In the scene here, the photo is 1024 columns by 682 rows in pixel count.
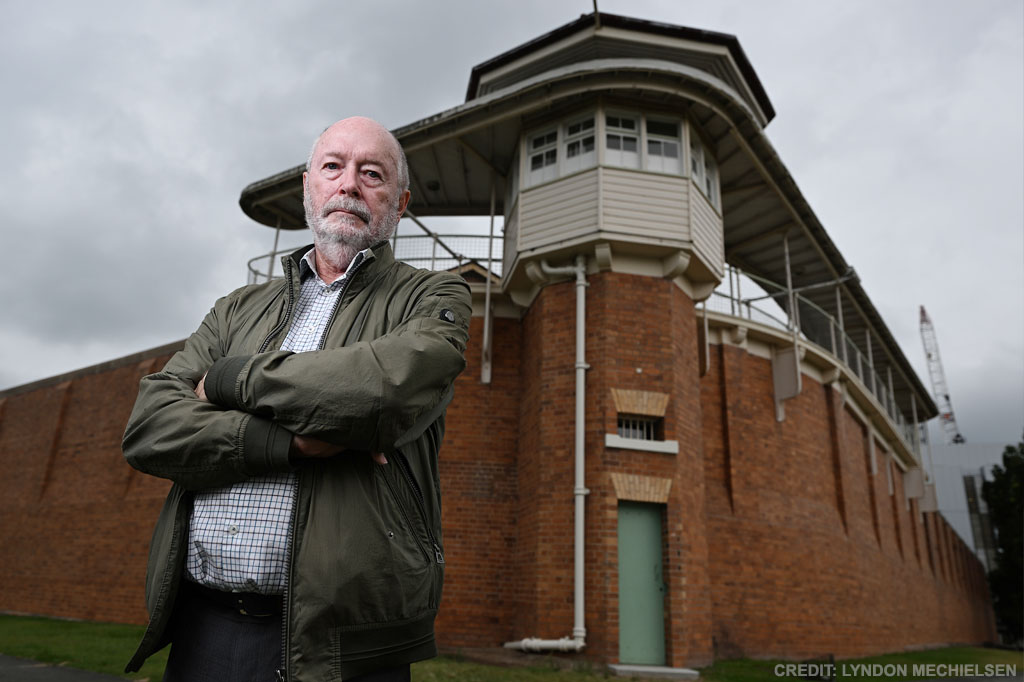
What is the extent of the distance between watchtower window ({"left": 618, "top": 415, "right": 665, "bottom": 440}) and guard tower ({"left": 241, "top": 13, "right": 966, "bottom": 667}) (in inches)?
1.4

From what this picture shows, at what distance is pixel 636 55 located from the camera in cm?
1302

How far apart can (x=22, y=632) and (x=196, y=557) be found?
44.9ft

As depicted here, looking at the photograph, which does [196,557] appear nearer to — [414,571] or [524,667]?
[414,571]

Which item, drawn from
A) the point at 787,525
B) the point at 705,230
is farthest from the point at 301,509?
the point at 787,525

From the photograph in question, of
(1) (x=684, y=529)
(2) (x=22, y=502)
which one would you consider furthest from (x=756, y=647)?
(2) (x=22, y=502)

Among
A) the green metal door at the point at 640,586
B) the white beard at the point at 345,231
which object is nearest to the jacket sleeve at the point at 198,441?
the white beard at the point at 345,231

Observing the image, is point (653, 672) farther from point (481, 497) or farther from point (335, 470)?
point (335, 470)

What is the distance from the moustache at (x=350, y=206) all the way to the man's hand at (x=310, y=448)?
2.31ft

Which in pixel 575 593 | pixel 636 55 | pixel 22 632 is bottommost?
pixel 22 632

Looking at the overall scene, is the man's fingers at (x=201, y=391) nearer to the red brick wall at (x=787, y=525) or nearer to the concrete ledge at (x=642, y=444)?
the concrete ledge at (x=642, y=444)

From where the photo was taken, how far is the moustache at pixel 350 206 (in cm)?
192

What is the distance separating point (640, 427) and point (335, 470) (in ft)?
32.7

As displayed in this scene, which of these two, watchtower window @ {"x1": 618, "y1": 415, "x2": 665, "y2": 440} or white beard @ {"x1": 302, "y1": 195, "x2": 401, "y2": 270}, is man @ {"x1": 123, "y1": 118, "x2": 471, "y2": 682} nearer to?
white beard @ {"x1": 302, "y1": 195, "x2": 401, "y2": 270}

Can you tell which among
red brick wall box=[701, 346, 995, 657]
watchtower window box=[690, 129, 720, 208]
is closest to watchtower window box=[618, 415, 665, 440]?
red brick wall box=[701, 346, 995, 657]
